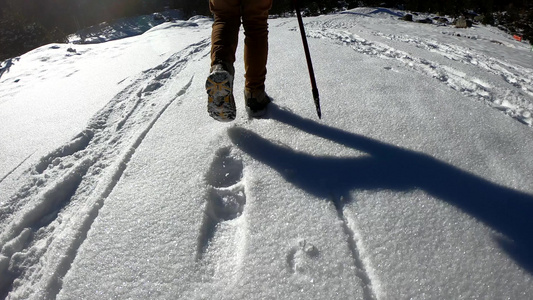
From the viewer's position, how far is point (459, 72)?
209cm

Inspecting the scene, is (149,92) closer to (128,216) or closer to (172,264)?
(128,216)

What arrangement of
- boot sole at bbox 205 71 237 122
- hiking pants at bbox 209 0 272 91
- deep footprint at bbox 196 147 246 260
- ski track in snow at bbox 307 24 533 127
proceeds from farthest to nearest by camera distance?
ski track in snow at bbox 307 24 533 127, hiking pants at bbox 209 0 272 91, boot sole at bbox 205 71 237 122, deep footprint at bbox 196 147 246 260

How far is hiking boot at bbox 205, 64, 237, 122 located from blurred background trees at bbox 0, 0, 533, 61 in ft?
21.2

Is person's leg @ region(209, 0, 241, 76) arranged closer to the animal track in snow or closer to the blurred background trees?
the animal track in snow

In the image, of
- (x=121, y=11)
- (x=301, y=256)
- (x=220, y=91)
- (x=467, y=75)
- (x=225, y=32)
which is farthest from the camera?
(x=121, y=11)

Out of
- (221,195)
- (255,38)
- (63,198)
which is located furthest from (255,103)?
(63,198)

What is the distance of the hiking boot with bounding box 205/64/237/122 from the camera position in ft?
4.31

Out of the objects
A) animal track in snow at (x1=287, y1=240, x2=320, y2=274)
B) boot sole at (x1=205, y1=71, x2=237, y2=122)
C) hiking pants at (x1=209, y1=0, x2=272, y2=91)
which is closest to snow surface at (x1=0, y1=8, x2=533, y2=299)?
animal track in snow at (x1=287, y1=240, x2=320, y2=274)

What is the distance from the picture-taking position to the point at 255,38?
1551 millimetres

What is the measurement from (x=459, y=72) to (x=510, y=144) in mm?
1002

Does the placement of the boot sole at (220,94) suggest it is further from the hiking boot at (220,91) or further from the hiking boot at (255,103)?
the hiking boot at (255,103)

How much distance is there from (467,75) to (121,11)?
17279 millimetres

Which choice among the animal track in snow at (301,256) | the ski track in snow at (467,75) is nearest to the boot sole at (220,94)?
the animal track in snow at (301,256)

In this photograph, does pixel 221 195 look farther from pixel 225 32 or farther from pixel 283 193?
pixel 225 32
